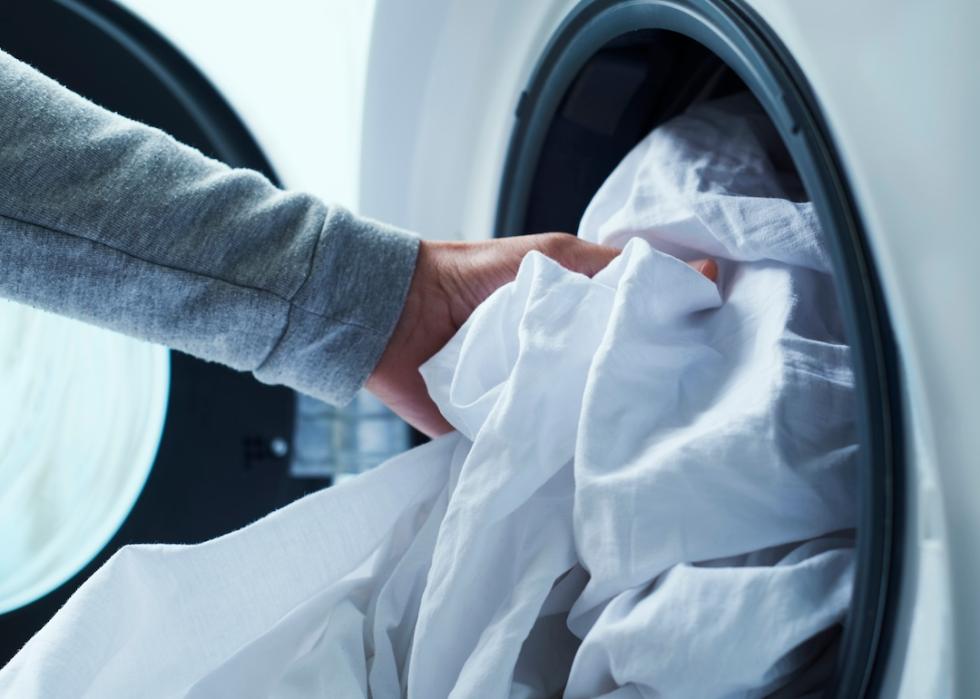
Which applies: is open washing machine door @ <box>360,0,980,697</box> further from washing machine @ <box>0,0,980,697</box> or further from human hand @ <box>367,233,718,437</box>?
human hand @ <box>367,233,718,437</box>

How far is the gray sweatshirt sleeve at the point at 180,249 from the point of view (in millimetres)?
580

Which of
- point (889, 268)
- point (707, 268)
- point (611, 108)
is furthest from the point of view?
point (611, 108)

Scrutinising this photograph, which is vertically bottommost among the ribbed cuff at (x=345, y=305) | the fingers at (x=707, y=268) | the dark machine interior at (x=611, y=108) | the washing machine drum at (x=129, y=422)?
the washing machine drum at (x=129, y=422)

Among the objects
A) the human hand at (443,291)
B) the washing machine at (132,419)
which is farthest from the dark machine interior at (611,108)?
the washing machine at (132,419)

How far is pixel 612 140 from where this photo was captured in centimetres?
76

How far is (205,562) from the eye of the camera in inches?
21.1

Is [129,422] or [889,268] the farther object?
[129,422]

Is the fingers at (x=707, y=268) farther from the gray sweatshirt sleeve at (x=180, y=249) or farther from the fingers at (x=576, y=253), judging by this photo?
the gray sweatshirt sleeve at (x=180, y=249)

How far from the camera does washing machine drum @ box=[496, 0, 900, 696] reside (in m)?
0.37

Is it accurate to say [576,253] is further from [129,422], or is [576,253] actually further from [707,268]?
[129,422]

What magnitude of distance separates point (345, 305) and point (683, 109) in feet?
1.04

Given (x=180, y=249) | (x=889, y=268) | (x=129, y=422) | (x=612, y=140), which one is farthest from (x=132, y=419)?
(x=889, y=268)

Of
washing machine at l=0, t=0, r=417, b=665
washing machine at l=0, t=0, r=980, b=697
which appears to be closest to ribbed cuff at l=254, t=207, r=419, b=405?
washing machine at l=0, t=0, r=980, b=697

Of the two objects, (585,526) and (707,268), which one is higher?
(707,268)
